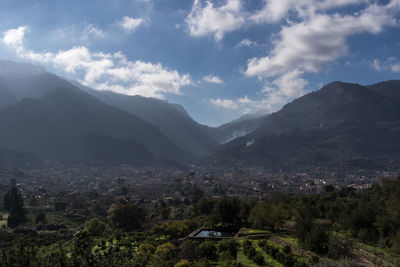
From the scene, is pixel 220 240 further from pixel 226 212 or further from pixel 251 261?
pixel 226 212

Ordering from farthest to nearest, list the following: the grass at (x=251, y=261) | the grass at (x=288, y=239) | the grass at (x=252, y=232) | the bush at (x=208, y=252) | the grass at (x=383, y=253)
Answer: the grass at (x=252, y=232)
the grass at (x=288, y=239)
the bush at (x=208, y=252)
the grass at (x=383, y=253)
the grass at (x=251, y=261)

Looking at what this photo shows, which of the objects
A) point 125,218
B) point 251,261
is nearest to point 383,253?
point 251,261

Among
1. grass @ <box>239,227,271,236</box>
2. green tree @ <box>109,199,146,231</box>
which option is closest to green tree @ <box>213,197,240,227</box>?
grass @ <box>239,227,271,236</box>

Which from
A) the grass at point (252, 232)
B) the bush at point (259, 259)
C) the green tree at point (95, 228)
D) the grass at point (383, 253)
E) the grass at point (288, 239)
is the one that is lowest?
the green tree at point (95, 228)

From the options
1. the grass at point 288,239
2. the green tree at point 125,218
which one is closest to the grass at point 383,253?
the grass at point 288,239

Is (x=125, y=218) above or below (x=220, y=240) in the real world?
below

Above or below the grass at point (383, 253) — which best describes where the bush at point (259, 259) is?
above

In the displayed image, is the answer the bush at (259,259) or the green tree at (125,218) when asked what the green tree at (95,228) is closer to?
the green tree at (125,218)

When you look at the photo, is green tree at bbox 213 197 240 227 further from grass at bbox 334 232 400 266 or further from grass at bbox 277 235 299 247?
grass at bbox 334 232 400 266

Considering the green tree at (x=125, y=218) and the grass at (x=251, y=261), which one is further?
the green tree at (x=125, y=218)

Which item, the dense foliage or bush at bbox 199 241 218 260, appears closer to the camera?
the dense foliage

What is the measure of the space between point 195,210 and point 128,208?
43.3ft

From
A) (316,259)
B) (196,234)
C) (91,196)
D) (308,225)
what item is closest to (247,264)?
(316,259)

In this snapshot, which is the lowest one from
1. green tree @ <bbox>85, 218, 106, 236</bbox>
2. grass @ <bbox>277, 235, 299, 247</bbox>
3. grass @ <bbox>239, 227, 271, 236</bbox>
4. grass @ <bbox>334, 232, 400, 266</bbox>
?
green tree @ <bbox>85, 218, 106, 236</bbox>
